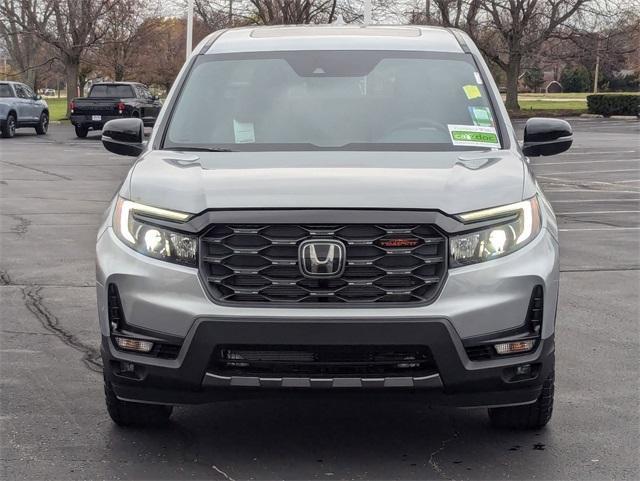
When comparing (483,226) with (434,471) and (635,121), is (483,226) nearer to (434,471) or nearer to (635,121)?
(434,471)

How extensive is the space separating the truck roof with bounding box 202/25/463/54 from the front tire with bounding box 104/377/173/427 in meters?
2.06

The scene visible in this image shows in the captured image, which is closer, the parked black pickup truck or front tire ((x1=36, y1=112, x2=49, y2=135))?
the parked black pickup truck

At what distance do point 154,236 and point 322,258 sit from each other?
2.38 ft

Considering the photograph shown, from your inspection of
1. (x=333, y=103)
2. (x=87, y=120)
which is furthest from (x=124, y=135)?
(x=87, y=120)

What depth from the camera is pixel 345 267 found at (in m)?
4.31

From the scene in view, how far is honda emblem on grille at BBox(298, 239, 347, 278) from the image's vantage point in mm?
4289

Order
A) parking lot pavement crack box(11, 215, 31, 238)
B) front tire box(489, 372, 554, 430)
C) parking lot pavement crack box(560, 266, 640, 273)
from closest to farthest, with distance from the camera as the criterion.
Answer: front tire box(489, 372, 554, 430) < parking lot pavement crack box(560, 266, 640, 273) < parking lot pavement crack box(11, 215, 31, 238)

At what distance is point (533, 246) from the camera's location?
452 cm

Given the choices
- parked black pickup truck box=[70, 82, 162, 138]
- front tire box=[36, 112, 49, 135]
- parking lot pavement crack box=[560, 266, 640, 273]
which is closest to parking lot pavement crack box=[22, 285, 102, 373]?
parking lot pavement crack box=[560, 266, 640, 273]

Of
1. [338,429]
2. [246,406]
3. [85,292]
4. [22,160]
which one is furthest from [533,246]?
[22,160]

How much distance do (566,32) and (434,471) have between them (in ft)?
166

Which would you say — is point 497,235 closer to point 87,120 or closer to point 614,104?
point 87,120

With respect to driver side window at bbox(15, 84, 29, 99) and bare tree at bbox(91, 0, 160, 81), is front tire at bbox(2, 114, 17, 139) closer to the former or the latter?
driver side window at bbox(15, 84, 29, 99)

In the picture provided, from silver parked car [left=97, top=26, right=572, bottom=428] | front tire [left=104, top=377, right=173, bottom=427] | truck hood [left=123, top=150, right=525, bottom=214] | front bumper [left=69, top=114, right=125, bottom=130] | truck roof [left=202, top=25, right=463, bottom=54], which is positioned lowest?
front bumper [left=69, top=114, right=125, bottom=130]
